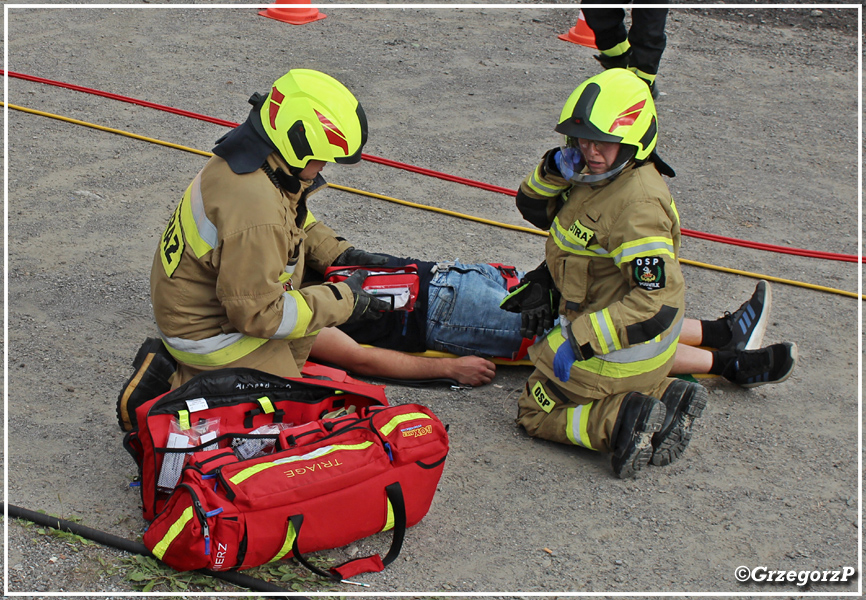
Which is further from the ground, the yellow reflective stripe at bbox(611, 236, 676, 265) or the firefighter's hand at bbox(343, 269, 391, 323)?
the yellow reflective stripe at bbox(611, 236, 676, 265)

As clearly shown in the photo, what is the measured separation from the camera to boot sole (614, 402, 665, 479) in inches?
135

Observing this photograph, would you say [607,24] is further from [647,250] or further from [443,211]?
[647,250]

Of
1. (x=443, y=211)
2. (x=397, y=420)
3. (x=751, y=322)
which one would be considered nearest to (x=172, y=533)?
(x=397, y=420)

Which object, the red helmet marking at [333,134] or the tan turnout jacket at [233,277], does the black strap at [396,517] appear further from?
the red helmet marking at [333,134]

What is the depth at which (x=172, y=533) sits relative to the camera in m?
2.76

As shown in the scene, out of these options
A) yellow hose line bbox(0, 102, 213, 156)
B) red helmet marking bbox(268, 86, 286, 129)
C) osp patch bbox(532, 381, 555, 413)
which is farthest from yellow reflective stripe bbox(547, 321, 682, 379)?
yellow hose line bbox(0, 102, 213, 156)

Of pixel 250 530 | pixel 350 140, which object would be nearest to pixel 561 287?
pixel 350 140

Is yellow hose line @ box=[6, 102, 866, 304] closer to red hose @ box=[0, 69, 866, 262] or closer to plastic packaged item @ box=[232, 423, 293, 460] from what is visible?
red hose @ box=[0, 69, 866, 262]

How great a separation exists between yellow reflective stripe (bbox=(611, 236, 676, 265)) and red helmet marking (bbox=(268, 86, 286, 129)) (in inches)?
56.0

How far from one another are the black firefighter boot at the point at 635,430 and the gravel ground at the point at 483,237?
12cm

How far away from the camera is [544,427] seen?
3.72 m

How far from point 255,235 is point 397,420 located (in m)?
0.87

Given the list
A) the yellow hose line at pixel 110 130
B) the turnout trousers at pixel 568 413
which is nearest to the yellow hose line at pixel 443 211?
the yellow hose line at pixel 110 130

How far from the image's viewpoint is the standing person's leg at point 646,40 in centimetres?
612
